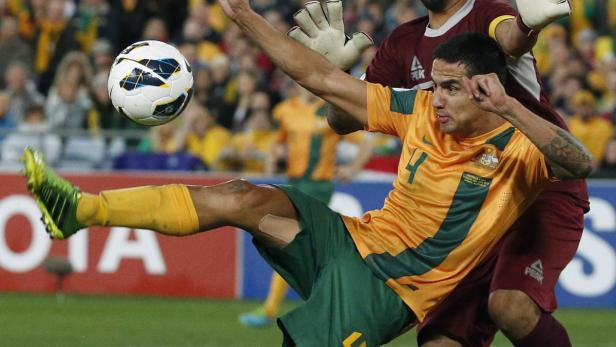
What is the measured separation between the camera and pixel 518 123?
5.96 metres

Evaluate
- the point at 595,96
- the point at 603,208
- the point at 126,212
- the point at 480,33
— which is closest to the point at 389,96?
the point at 480,33

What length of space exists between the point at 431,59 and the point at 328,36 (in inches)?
24.0

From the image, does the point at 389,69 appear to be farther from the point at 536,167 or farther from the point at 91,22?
the point at 91,22

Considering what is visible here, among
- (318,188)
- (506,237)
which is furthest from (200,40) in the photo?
(506,237)

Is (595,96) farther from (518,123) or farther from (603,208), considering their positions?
(518,123)

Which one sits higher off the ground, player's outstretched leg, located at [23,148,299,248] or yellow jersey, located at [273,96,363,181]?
player's outstretched leg, located at [23,148,299,248]

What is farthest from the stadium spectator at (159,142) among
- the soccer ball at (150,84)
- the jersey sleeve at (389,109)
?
the jersey sleeve at (389,109)

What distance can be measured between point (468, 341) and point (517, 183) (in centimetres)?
99

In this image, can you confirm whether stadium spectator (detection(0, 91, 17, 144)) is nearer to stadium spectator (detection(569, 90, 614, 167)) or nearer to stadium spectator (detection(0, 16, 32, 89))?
stadium spectator (detection(0, 16, 32, 89))

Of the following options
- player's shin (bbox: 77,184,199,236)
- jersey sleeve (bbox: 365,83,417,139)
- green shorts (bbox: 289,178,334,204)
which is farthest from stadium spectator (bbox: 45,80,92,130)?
player's shin (bbox: 77,184,199,236)

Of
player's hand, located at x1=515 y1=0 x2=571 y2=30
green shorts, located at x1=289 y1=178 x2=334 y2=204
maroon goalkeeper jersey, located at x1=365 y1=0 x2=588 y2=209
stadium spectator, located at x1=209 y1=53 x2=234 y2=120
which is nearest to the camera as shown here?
player's hand, located at x1=515 y1=0 x2=571 y2=30

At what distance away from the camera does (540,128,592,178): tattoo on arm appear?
6043 millimetres

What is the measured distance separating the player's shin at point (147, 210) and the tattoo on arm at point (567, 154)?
65.8 inches

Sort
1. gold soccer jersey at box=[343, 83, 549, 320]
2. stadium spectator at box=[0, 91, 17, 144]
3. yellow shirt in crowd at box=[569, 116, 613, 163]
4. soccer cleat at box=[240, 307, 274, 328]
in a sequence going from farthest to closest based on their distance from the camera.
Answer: stadium spectator at box=[0, 91, 17, 144], yellow shirt in crowd at box=[569, 116, 613, 163], soccer cleat at box=[240, 307, 274, 328], gold soccer jersey at box=[343, 83, 549, 320]
